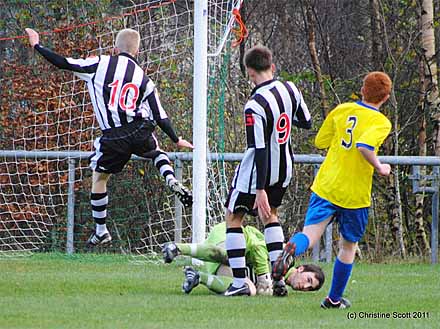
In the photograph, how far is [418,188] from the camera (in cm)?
1244

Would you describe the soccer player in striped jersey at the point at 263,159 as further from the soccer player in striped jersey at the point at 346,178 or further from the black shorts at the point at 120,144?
the black shorts at the point at 120,144

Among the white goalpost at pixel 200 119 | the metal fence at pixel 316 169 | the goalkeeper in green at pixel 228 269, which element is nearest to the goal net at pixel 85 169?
the metal fence at pixel 316 169

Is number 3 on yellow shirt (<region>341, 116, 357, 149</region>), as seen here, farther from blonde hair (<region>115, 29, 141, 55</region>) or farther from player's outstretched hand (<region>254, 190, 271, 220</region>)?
blonde hair (<region>115, 29, 141, 55</region>)

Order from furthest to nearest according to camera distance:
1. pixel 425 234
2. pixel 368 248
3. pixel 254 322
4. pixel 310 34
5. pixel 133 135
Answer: pixel 310 34
pixel 425 234
pixel 368 248
pixel 133 135
pixel 254 322

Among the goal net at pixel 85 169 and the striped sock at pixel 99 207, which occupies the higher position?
the goal net at pixel 85 169

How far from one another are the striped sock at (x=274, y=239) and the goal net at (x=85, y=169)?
4250 millimetres

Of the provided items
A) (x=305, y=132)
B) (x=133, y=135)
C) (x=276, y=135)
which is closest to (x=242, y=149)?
(x=305, y=132)

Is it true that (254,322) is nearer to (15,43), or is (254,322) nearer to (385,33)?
(385,33)

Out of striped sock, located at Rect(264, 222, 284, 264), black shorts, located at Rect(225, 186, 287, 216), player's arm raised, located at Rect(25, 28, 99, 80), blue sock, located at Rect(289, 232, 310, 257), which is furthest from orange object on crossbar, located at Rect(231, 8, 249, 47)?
blue sock, located at Rect(289, 232, 310, 257)

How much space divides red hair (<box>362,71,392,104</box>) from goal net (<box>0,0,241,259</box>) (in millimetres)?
5635

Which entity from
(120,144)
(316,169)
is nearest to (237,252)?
(120,144)

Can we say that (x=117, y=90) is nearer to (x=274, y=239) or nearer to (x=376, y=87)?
(x=274, y=239)

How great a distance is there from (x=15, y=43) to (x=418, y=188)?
24.1 feet

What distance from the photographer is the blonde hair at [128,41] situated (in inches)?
417
